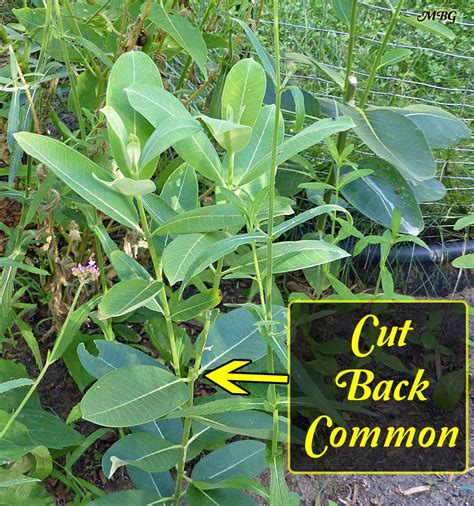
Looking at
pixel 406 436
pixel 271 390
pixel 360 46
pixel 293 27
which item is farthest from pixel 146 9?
pixel 360 46

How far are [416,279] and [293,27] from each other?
0.92m

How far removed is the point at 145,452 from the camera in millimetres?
1035

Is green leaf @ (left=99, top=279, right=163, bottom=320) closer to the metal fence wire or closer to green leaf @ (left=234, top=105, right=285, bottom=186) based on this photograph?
green leaf @ (left=234, top=105, right=285, bottom=186)

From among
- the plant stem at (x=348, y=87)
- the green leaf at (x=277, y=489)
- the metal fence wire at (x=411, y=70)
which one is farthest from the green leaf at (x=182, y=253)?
the metal fence wire at (x=411, y=70)

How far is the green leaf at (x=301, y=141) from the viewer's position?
33.1 inches

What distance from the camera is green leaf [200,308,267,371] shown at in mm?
1053

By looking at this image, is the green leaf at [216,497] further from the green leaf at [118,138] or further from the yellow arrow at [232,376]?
the green leaf at [118,138]

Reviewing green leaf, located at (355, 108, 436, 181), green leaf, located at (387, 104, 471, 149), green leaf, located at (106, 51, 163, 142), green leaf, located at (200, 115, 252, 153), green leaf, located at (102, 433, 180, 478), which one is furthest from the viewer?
Result: green leaf, located at (387, 104, 471, 149)

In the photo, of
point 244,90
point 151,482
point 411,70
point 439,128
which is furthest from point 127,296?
point 411,70

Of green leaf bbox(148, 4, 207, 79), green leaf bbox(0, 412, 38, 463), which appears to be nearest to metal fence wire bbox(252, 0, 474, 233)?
green leaf bbox(148, 4, 207, 79)

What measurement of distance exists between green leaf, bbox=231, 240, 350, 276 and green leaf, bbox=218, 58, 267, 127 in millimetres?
172

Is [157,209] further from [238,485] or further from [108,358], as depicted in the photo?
[238,485]

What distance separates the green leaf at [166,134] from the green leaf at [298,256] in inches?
7.7

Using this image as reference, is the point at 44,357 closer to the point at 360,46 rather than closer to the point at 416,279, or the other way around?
the point at 416,279
